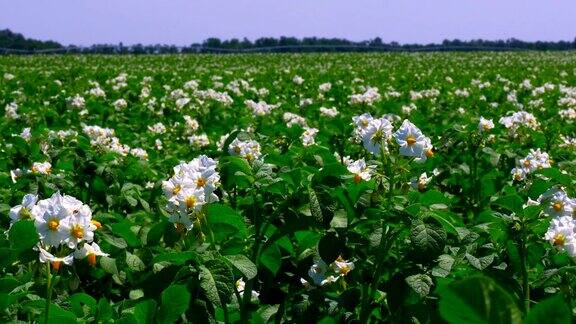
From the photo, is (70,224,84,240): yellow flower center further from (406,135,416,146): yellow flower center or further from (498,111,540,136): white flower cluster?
(498,111,540,136): white flower cluster

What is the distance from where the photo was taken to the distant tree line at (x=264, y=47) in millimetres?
49344

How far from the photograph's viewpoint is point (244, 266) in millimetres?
1895

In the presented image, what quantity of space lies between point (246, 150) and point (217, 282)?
132 centimetres

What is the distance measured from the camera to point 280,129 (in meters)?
3.78

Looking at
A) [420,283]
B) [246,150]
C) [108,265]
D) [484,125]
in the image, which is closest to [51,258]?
[108,265]

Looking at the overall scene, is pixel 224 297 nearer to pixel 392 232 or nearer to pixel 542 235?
pixel 392 232

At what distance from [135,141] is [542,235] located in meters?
3.76

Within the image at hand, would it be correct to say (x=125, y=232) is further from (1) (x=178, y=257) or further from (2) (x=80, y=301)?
(1) (x=178, y=257)

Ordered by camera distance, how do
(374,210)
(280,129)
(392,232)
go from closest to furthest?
(374,210), (392,232), (280,129)

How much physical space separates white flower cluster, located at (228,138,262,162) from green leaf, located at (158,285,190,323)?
1513mm

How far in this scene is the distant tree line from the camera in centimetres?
4934

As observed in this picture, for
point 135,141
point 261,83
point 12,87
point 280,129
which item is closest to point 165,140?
point 135,141

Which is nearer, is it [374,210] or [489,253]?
[374,210]

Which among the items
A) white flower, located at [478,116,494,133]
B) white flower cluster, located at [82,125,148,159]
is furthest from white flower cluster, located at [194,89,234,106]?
white flower, located at [478,116,494,133]
